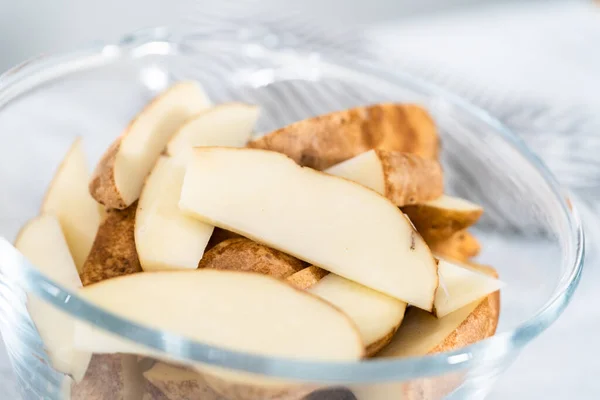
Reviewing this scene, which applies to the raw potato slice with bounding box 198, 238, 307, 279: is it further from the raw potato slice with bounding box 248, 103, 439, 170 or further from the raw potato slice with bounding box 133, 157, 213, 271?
the raw potato slice with bounding box 248, 103, 439, 170

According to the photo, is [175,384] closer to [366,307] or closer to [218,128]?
[366,307]

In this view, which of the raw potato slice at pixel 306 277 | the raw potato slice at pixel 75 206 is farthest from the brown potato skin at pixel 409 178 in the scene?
the raw potato slice at pixel 75 206

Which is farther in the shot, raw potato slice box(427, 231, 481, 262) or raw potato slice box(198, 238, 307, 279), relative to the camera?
raw potato slice box(427, 231, 481, 262)

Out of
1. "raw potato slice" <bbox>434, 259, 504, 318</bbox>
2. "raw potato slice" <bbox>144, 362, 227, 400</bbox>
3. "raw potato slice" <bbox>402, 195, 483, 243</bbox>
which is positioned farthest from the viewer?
"raw potato slice" <bbox>402, 195, 483, 243</bbox>

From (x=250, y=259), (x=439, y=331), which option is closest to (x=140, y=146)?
(x=250, y=259)

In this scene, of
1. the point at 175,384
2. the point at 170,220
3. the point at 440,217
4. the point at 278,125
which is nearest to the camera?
the point at 175,384

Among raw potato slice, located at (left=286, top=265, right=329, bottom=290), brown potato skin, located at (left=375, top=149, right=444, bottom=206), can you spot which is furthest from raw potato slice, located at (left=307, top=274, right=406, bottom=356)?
brown potato skin, located at (left=375, top=149, right=444, bottom=206)
